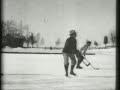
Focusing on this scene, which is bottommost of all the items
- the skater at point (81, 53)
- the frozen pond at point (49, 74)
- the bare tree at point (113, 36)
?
the frozen pond at point (49, 74)

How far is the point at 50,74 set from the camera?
2574 millimetres

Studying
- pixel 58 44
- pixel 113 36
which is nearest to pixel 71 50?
pixel 58 44

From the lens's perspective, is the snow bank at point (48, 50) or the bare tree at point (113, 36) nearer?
the snow bank at point (48, 50)

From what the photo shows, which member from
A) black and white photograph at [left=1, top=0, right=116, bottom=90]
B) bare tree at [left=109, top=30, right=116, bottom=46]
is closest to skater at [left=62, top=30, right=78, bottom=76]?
black and white photograph at [left=1, top=0, right=116, bottom=90]

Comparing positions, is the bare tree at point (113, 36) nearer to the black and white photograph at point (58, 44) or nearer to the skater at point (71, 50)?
the black and white photograph at point (58, 44)

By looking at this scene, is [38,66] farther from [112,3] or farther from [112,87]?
[112,3]

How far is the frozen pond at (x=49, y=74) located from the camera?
250 cm

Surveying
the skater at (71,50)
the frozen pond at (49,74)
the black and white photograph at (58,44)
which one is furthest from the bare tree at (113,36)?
the skater at (71,50)

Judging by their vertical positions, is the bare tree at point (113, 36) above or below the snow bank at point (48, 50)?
above

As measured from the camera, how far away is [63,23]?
8.51 ft

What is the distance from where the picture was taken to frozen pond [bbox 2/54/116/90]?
98.5 inches

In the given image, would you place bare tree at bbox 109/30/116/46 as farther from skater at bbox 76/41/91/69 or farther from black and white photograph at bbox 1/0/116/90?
skater at bbox 76/41/91/69

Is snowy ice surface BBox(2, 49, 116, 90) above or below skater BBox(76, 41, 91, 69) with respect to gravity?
below

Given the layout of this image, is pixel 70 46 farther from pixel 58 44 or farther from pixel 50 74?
pixel 50 74
